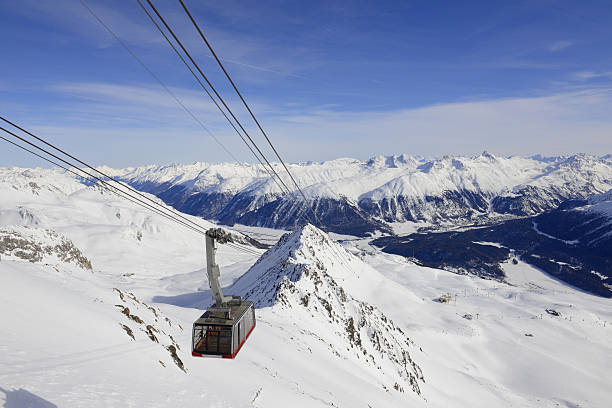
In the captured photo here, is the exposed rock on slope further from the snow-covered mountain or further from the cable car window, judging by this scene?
the cable car window

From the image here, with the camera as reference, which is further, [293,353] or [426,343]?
[426,343]

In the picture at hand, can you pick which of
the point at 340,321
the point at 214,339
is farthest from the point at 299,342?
the point at 214,339

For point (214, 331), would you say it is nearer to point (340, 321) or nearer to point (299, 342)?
point (299, 342)

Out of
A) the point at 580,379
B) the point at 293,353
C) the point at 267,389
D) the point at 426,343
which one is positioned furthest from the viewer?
the point at 426,343

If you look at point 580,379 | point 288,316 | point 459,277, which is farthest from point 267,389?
point 459,277

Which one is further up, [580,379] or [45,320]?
[45,320]

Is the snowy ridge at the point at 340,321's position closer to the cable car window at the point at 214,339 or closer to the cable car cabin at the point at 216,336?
the cable car cabin at the point at 216,336

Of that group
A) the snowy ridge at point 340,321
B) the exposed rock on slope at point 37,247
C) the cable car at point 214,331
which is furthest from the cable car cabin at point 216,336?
the exposed rock on slope at point 37,247

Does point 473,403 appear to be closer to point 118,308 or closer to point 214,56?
point 118,308

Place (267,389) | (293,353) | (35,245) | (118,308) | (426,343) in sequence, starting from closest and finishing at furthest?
(267,389)
(118,308)
(293,353)
(426,343)
(35,245)
